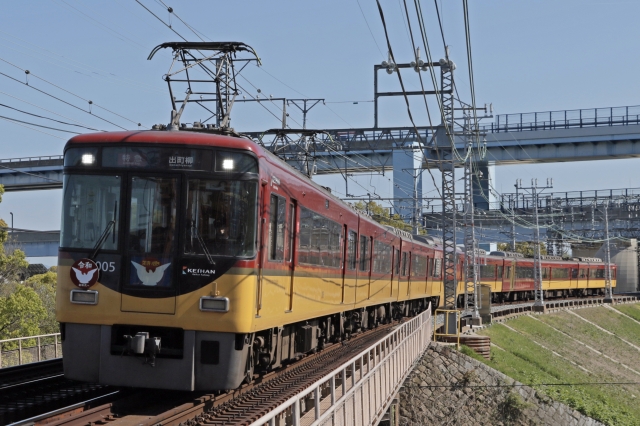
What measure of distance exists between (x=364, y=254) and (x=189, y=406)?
35.4 feet

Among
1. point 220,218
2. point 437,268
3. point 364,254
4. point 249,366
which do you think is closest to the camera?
point 220,218

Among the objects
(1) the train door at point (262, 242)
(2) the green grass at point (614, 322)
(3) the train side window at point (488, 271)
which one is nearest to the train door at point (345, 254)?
(1) the train door at point (262, 242)

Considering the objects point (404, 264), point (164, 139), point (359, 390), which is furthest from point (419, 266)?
point (164, 139)

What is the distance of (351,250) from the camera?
755 inches

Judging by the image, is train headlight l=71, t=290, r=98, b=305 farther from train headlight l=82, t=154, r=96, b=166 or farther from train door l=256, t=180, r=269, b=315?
train door l=256, t=180, r=269, b=315

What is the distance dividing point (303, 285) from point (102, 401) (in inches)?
164

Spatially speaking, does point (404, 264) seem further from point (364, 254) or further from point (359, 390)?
point (359, 390)

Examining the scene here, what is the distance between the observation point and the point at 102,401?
11.0 metres

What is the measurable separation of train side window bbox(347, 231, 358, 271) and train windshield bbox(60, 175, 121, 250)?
8.46m

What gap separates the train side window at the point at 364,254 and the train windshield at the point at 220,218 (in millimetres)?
9665

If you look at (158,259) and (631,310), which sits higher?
(158,259)

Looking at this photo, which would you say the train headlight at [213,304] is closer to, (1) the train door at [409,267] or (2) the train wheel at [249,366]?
(2) the train wheel at [249,366]

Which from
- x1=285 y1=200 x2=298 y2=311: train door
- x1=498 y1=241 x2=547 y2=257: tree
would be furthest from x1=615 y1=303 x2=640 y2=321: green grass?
x1=285 y1=200 x2=298 y2=311: train door

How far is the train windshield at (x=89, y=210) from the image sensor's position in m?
10.9
